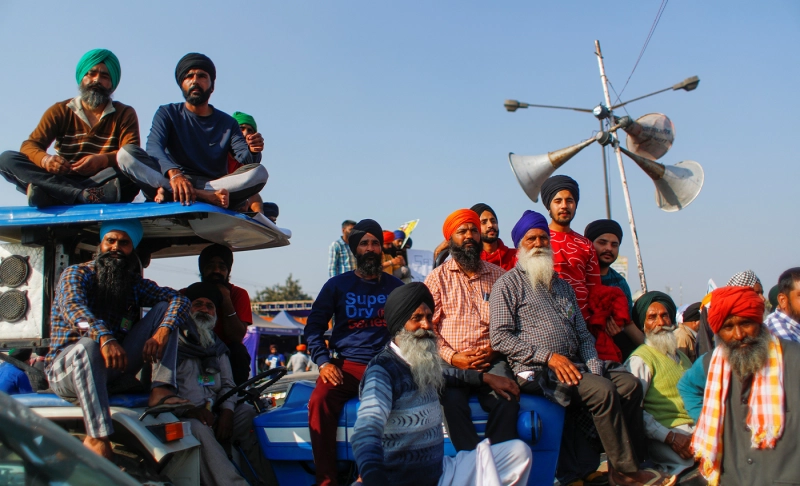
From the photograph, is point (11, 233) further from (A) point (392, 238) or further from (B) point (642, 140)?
(B) point (642, 140)

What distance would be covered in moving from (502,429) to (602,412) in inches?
25.5

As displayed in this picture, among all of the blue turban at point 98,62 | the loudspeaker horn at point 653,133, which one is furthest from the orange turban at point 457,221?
the loudspeaker horn at point 653,133

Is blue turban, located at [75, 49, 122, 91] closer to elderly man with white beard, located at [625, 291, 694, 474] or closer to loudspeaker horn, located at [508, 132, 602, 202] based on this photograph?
elderly man with white beard, located at [625, 291, 694, 474]

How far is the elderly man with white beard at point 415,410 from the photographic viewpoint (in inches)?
135

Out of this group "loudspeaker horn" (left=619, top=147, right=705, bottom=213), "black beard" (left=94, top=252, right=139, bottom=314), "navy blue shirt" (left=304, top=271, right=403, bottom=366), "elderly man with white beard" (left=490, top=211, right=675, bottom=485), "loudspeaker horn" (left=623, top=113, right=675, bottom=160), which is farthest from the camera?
"loudspeaker horn" (left=623, top=113, right=675, bottom=160)

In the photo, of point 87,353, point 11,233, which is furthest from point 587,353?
point 11,233

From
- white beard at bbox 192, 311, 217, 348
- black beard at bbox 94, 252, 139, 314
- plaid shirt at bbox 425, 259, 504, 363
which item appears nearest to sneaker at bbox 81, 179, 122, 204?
black beard at bbox 94, 252, 139, 314

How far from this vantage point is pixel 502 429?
13.0 ft

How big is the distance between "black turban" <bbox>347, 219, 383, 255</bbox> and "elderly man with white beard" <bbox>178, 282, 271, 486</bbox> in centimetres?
116

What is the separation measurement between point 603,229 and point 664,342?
1.30 metres

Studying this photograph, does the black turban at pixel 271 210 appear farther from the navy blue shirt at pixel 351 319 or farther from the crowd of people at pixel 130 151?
the navy blue shirt at pixel 351 319

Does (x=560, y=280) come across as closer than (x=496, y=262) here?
Yes

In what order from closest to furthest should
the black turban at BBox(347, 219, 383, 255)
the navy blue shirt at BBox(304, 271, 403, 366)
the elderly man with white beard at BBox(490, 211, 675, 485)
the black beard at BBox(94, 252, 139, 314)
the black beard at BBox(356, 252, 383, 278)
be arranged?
the black beard at BBox(94, 252, 139, 314) < the elderly man with white beard at BBox(490, 211, 675, 485) < the navy blue shirt at BBox(304, 271, 403, 366) < the black beard at BBox(356, 252, 383, 278) < the black turban at BBox(347, 219, 383, 255)

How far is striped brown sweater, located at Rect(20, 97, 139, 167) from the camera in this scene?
4613 mm
